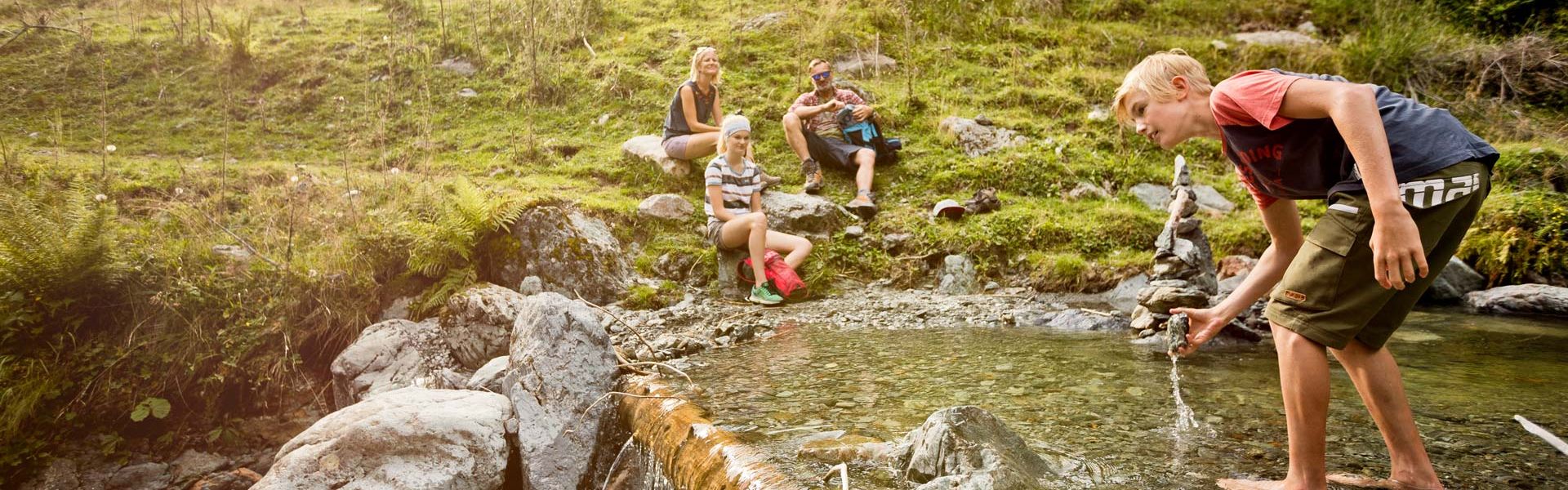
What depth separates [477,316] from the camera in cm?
555

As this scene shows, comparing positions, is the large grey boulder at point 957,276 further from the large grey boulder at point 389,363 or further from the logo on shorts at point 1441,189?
the logo on shorts at point 1441,189

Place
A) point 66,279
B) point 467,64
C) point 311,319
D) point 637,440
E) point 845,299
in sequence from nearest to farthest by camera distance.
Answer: point 637,440 < point 66,279 < point 311,319 < point 845,299 < point 467,64

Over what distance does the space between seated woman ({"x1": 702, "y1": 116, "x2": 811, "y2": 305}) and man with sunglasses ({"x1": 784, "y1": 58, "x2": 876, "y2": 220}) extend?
1457 mm

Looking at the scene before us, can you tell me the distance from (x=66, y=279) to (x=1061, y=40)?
12.7 metres

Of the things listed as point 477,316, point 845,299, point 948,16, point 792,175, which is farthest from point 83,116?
point 948,16

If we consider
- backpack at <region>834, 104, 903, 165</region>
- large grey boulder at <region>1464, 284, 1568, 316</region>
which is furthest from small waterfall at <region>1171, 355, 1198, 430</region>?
backpack at <region>834, 104, 903, 165</region>

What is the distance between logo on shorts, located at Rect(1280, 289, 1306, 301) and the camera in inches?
87.2

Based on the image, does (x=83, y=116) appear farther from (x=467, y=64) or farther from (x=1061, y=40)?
(x=1061, y=40)

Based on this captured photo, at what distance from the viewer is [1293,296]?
88.2 inches

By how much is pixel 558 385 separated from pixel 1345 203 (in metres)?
3.27

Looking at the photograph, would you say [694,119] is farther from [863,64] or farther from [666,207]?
[863,64]

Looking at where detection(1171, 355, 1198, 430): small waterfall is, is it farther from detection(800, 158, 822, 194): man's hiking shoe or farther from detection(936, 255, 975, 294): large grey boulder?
detection(800, 158, 822, 194): man's hiking shoe

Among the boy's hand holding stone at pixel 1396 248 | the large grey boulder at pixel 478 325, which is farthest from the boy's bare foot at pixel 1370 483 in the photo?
the large grey boulder at pixel 478 325

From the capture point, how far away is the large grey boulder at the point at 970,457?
2273mm
